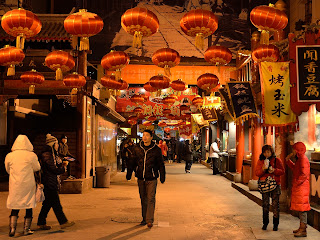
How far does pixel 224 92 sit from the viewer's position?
1430 centimetres

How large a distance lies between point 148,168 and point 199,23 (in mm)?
3880

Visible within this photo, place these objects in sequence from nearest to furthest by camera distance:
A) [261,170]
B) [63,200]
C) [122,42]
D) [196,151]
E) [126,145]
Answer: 1. [261,170]
2. [63,200]
3. [122,42]
4. [126,145]
5. [196,151]

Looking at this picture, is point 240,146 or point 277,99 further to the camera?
point 240,146

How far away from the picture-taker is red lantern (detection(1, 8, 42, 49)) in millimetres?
Result: 10281

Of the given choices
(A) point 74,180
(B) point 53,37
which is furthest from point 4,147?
(B) point 53,37

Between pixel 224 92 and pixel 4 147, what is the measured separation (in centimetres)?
995

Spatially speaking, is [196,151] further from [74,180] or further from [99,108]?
[74,180]

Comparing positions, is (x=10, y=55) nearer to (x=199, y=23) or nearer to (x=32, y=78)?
(x=32, y=78)

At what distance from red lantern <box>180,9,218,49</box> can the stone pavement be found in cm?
459

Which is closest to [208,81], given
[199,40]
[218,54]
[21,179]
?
[218,54]

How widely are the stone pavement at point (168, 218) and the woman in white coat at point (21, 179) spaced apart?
700 mm

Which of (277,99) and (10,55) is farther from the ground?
(10,55)

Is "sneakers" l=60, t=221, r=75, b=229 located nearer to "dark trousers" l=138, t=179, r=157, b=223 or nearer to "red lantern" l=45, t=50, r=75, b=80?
"dark trousers" l=138, t=179, r=157, b=223

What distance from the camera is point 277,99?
9.66 meters
